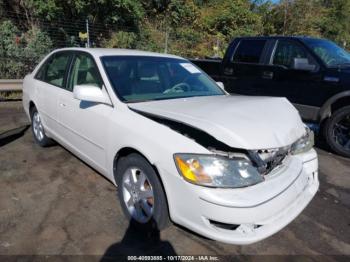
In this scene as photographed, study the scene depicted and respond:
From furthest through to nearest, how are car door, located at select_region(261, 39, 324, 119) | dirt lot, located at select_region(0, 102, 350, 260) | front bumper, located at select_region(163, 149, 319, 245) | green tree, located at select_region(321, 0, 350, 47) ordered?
green tree, located at select_region(321, 0, 350, 47)
car door, located at select_region(261, 39, 324, 119)
dirt lot, located at select_region(0, 102, 350, 260)
front bumper, located at select_region(163, 149, 319, 245)

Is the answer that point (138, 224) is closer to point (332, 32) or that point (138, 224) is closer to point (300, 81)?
point (300, 81)

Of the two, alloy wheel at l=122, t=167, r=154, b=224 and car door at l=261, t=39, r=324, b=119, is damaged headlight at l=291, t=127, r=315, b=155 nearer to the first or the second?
alloy wheel at l=122, t=167, r=154, b=224

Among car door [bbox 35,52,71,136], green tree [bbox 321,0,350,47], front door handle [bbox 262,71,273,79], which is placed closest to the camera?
car door [bbox 35,52,71,136]

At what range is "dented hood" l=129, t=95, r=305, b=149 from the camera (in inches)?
96.3

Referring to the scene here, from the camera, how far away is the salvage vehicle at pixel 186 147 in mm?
2309

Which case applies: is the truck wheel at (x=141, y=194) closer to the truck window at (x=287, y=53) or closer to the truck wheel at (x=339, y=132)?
the truck wheel at (x=339, y=132)

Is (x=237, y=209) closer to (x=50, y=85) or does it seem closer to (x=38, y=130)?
(x=50, y=85)

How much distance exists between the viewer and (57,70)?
444 cm

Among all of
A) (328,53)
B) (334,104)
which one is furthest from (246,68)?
(334,104)

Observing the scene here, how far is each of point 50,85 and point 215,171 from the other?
10.0 feet

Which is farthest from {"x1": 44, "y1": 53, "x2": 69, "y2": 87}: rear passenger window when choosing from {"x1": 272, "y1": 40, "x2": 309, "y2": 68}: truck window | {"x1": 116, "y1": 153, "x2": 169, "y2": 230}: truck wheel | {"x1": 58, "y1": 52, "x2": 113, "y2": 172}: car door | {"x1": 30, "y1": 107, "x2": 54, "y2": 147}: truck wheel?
{"x1": 272, "y1": 40, "x2": 309, "y2": 68}: truck window

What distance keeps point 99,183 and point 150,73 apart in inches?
57.4

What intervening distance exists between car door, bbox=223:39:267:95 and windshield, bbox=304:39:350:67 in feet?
2.91

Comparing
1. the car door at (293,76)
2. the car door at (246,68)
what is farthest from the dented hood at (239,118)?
the car door at (246,68)
